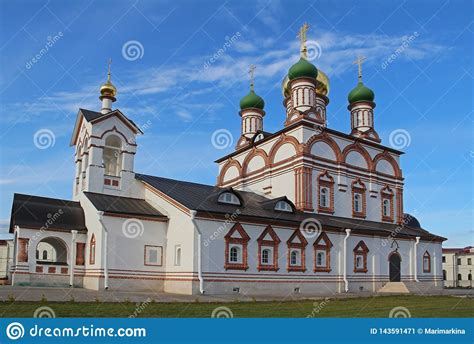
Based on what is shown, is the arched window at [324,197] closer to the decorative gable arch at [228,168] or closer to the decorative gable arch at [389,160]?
the decorative gable arch at [389,160]

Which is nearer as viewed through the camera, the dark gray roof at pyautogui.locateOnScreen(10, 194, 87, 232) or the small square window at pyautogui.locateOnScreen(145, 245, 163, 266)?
the dark gray roof at pyautogui.locateOnScreen(10, 194, 87, 232)

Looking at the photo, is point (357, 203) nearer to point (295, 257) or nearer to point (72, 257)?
point (295, 257)

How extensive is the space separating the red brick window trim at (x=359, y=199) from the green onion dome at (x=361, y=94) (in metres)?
7.49

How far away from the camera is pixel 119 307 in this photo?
12594 mm

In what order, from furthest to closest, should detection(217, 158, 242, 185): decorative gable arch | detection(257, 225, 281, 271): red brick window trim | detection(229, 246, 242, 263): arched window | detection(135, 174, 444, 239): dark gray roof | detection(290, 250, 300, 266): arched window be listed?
detection(217, 158, 242, 185): decorative gable arch
detection(290, 250, 300, 266): arched window
detection(257, 225, 281, 271): red brick window trim
detection(135, 174, 444, 239): dark gray roof
detection(229, 246, 242, 263): arched window

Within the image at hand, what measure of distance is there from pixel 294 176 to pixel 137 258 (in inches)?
421

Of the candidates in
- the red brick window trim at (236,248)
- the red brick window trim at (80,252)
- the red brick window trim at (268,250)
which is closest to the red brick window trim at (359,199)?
the red brick window trim at (268,250)

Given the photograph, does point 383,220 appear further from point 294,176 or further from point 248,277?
point 248,277

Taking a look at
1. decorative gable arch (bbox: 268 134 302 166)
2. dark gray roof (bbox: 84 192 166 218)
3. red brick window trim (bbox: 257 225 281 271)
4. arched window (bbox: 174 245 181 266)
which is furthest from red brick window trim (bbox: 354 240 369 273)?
dark gray roof (bbox: 84 192 166 218)

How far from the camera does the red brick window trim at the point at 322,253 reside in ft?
79.9

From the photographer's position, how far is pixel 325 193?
2816 centimetres

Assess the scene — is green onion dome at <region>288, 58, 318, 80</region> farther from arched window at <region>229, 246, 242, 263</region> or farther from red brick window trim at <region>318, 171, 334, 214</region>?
arched window at <region>229, 246, 242, 263</region>

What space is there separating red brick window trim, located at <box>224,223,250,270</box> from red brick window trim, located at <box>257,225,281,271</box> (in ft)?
2.76

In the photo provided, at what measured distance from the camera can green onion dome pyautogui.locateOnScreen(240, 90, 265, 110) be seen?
115ft
